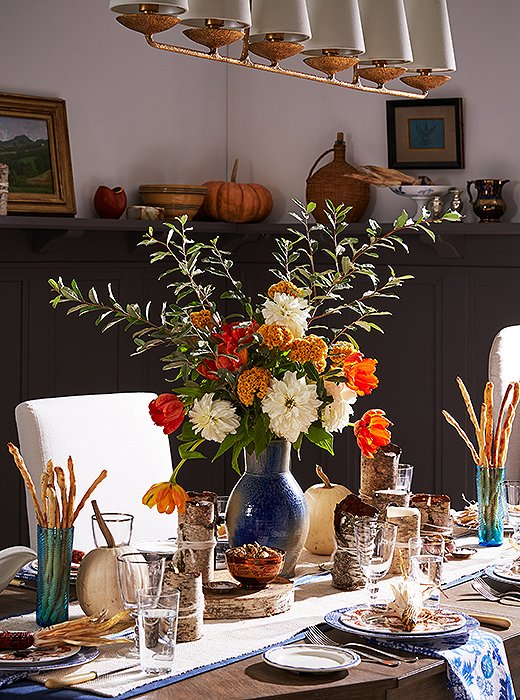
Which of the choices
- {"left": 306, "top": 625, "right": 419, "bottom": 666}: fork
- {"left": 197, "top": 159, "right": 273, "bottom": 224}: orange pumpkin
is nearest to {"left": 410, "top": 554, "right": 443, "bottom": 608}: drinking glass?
{"left": 306, "top": 625, "right": 419, "bottom": 666}: fork

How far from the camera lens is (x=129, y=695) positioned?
5.15 ft

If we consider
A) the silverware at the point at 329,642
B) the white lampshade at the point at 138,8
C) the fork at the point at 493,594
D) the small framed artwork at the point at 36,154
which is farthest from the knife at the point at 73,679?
the small framed artwork at the point at 36,154

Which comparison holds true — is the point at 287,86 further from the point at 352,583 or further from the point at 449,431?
the point at 352,583

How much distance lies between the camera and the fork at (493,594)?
2.08 metres

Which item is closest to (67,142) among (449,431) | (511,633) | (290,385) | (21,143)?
(21,143)

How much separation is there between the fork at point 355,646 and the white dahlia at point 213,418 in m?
0.37

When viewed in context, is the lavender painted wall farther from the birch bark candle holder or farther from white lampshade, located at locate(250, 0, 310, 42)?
white lampshade, located at locate(250, 0, 310, 42)

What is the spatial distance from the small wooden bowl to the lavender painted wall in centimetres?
265

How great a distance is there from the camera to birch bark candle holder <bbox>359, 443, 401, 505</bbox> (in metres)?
2.45

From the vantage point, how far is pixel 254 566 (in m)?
1.99

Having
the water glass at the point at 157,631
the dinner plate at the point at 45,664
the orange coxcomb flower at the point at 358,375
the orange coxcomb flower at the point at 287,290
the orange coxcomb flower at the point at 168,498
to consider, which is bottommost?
the dinner plate at the point at 45,664

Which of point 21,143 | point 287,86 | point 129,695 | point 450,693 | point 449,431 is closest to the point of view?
point 129,695

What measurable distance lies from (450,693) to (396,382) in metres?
2.95

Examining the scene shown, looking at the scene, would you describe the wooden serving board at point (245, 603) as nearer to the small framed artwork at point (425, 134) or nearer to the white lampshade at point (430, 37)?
the white lampshade at point (430, 37)
